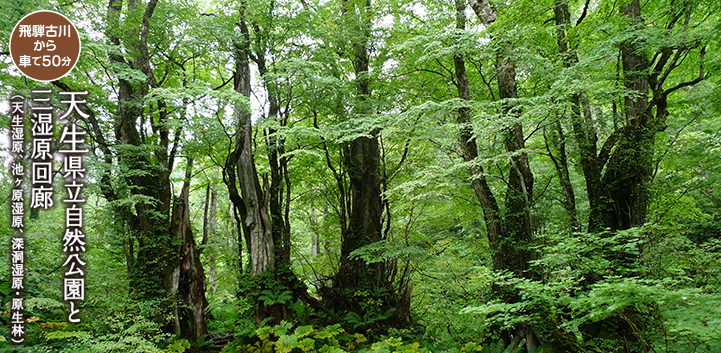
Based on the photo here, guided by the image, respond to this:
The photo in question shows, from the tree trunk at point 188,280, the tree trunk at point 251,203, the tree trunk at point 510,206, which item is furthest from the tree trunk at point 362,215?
the tree trunk at point 188,280

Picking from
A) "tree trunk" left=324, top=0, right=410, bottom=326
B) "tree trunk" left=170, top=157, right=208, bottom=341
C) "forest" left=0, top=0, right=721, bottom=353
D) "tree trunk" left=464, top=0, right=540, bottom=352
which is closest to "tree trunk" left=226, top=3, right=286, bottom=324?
"forest" left=0, top=0, right=721, bottom=353

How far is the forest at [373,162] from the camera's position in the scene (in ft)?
14.4

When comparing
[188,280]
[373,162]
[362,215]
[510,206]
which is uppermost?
[373,162]

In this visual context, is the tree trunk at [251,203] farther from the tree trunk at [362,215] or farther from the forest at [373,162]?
the tree trunk at [362,215]

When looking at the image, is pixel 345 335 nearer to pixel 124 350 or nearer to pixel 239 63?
pixel 124 350

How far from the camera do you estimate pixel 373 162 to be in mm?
7988

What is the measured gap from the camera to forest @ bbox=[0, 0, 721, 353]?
14.4ft

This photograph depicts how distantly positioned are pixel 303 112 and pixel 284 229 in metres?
2.68

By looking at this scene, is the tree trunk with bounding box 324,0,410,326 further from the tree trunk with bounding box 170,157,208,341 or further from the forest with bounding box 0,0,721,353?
the tree trunk with bounding box 170,157,208,341

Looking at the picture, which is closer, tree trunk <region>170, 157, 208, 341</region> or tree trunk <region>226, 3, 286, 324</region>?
tree trunk <region>170, 157, 208, 341</region>

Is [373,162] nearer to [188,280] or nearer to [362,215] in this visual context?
[362,215]

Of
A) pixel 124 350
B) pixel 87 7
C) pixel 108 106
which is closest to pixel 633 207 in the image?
pixel 124 350

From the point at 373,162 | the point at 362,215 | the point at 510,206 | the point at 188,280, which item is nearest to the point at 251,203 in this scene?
the point at 188,280

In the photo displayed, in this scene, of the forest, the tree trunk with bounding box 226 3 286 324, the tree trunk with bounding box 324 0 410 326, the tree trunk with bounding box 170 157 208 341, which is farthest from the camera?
the tree trunk with bounding box 324 0 410 326
